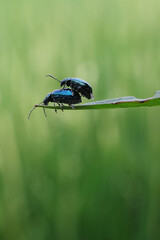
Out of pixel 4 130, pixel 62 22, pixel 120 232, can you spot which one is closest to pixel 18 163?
pixel 4 130

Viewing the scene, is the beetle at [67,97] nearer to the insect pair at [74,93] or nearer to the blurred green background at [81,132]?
the insect pair at [74,93]

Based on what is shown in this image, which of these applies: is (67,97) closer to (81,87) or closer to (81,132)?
(81,87)

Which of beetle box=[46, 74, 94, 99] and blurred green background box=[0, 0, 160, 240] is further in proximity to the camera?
blurred green background box=[0, 0, 160, 240]

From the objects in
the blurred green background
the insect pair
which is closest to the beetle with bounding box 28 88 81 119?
the insect pair

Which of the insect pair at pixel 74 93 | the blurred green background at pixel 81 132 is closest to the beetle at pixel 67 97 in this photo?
the insect pair at pixel 74 93

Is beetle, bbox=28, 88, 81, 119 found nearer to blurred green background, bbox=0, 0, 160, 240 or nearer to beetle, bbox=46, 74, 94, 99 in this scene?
beetle, bbox=46, 74, 94, 99

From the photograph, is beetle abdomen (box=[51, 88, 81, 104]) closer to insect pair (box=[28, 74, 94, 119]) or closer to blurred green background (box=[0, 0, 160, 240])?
insect pair (box=[28, 74, 94, 119])

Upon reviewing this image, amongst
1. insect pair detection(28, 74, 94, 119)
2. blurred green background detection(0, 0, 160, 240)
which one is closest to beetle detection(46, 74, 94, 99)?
insect pair detection(28, 74, 94, 119)

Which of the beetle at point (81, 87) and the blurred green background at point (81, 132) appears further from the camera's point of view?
the blurred green background at point (81, 132)
